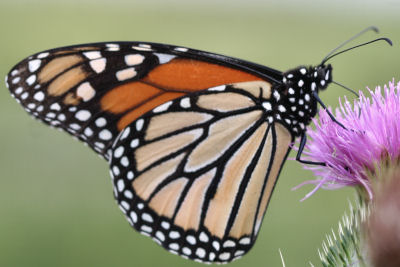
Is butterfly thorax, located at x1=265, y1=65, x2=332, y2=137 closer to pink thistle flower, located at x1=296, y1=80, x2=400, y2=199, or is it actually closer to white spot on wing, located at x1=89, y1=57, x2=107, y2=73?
pink thistle flower, located at x1=296, y1=80, x2=400, y2=199

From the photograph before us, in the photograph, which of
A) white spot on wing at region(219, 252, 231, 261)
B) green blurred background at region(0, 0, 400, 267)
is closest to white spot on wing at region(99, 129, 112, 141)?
white spot on wing at region(219, 252, 231, 261)

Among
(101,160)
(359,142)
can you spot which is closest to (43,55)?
(359,142)

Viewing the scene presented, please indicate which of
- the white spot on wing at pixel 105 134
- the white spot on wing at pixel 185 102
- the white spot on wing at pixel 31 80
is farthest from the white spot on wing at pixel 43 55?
the white spot on wing at pixel 185 102

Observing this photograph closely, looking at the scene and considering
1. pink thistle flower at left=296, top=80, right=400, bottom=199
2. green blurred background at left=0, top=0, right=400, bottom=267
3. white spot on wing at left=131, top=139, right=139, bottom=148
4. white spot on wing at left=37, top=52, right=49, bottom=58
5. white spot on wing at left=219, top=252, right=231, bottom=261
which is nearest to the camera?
pink thistle flower at left=296, top=80, right=400, bottom=199

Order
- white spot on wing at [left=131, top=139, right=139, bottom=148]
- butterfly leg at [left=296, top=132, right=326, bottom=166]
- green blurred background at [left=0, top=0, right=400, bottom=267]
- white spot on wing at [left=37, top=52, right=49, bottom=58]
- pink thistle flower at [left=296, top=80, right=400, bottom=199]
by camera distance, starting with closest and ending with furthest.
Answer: pink thistle flower at [left=296, top=80, right=400, bottom=199]
butterfly leg at [left=296, top=132, right=326, bottom=166]
white spot on wing at [left=37, top=52, right=49, bottom=58]
white spot on wing at [left=131, top=139, right=139, bottom=148]
green blurred background at [left=0, top=0, right=400, bottom=267]

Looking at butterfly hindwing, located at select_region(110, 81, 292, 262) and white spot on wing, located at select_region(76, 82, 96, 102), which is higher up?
white spot on wing, located at select_region(76, 82, 96, 102)

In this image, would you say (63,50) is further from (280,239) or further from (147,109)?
(280,239)

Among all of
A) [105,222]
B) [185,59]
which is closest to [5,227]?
[105,222]
